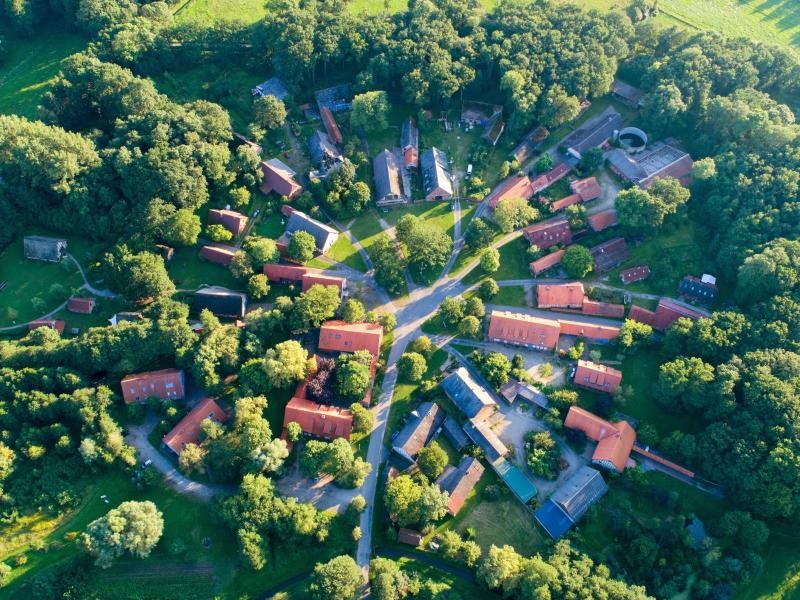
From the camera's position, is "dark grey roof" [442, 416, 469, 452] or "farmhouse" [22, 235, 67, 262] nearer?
"dark grey roof" [442, 416, 469, 452]

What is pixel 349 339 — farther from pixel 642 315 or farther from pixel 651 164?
pixel 651 164

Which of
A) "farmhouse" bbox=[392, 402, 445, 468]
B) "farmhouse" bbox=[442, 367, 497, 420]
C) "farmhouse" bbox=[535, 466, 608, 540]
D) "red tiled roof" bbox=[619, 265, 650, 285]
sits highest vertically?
"red tiled roof" bbox=[619, 265, 650, 285]

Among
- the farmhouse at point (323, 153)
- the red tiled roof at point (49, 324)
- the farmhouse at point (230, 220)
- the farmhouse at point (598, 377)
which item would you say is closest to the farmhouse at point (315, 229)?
the farmhouse at point (230, 220)

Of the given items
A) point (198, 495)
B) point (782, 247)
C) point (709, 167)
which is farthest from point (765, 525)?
point (198, 495)

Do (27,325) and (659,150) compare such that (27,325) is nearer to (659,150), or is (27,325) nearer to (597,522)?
(597,522)

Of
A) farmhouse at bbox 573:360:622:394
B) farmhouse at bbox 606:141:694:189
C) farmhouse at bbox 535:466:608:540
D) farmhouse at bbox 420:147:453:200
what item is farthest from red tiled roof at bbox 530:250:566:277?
farmhouse at bbox 535:466:608:540

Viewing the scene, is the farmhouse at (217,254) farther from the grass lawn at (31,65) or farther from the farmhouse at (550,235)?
the grass lawn at (31,65)

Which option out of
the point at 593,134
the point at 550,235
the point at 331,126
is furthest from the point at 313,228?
the point at 593,134

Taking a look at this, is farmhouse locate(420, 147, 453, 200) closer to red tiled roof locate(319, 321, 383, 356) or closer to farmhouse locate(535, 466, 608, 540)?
red tiled roof locate(319, 321, 383, 356)
